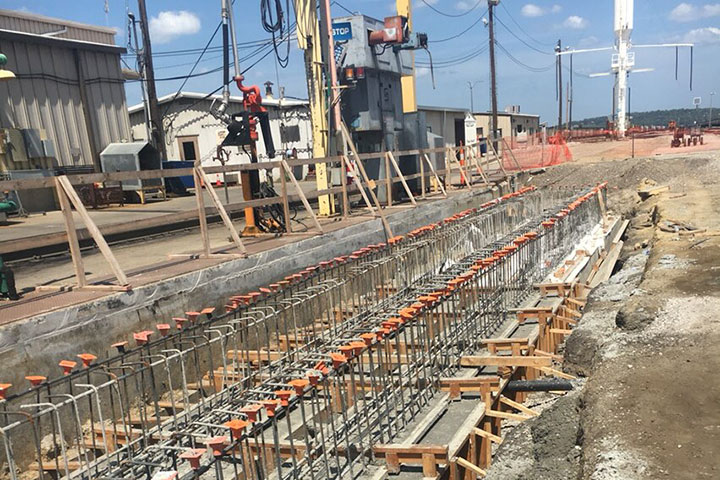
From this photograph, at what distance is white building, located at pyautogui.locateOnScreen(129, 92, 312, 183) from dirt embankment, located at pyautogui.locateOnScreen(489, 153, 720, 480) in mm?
21105

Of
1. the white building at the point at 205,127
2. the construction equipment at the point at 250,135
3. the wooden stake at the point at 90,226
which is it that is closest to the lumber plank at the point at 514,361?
the wooden stake at the point at 90,226

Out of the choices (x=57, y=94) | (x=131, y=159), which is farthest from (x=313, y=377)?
(x=57, y=94)

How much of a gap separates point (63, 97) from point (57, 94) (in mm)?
226

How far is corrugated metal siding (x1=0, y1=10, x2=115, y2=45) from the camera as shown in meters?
17.2

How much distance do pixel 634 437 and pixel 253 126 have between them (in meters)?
7.87

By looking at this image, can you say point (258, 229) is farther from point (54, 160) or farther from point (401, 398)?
point (54, 160)

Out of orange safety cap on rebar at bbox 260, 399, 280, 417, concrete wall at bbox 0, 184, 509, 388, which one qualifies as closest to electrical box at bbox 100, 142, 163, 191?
concrete wall at bbox 0, 184, 509, 388

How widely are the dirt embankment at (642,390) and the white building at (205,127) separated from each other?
2111 cm

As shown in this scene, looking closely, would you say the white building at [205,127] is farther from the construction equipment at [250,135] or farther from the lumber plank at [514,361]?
the lumber plank at [514,361]

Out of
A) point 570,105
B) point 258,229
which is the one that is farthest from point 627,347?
point 570,105

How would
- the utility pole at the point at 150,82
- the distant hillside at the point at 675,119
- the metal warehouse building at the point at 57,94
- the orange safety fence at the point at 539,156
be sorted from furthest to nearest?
the distant hillside at the point at 675,119 < the orange safety fence at the point at 539,156 < the utility pole at the point at 150,82 < the metal warehouse building at the point at 57,94

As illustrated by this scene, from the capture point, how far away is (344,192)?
11.8m

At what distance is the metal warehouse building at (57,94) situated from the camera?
1670cm

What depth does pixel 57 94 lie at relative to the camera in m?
18.3
